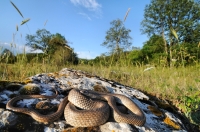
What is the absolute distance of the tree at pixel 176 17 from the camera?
43484 mm

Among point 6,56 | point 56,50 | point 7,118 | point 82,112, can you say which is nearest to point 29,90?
point 7,118

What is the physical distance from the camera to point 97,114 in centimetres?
221

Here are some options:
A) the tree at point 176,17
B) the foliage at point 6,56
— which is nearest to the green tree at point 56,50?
the foliage at point 6,56

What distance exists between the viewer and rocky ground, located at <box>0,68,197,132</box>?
83.4 inches

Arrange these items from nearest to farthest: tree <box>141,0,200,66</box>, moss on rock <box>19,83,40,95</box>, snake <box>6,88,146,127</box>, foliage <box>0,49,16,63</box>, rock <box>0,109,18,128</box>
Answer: rock <box>0,109,18,128</box>
snake <box>6,88,146,127</box>
moss on rock <box>19,83,40,95</box>
foliage <box>0,49,16,63</box>
tree <box>141,0,200,66</box>

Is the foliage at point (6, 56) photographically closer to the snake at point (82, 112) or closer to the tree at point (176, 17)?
the snake at point (82, 112)

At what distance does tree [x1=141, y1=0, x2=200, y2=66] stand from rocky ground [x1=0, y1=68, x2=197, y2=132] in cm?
4294

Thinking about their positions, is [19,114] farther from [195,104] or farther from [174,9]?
[174,9]

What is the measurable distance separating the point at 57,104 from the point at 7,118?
27.9 inches

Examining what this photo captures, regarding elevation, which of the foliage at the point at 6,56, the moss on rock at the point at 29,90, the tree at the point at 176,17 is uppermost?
the tree at the point at 176,17

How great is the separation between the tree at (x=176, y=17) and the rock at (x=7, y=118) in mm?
44867

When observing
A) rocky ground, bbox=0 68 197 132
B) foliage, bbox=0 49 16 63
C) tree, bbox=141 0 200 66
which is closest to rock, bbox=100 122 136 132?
rocky ground, bbox=0 68 197 132

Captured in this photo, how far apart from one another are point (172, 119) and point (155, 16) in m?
48.1

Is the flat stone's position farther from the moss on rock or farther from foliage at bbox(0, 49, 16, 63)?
foliage at bbox(0, 49, 16, 63)
